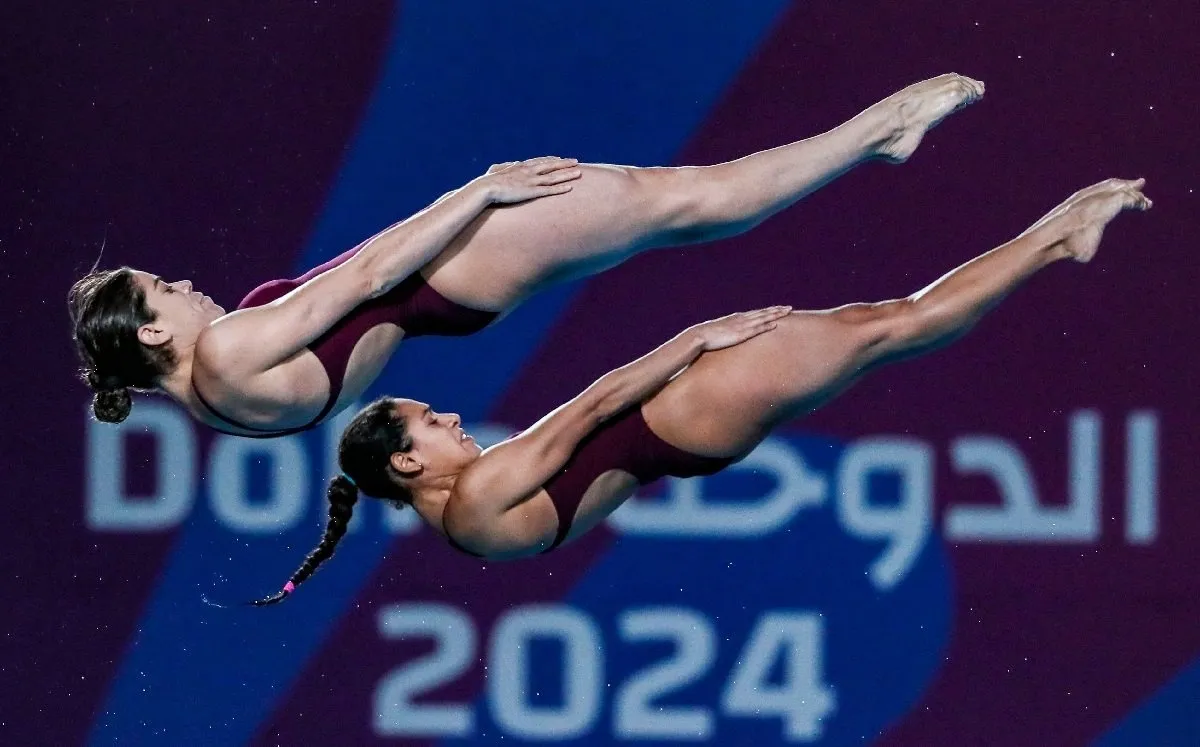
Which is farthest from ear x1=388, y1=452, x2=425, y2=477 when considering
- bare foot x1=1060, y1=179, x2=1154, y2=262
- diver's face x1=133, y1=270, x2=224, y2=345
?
bare foot x1=1060, y1=179, x2=1154, y2=262

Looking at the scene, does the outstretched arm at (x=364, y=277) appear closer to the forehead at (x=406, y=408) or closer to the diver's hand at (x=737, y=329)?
the forehead at (x=406, y=408)

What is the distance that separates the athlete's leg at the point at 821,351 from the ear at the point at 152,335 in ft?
3.60

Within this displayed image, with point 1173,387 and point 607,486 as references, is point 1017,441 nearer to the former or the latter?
point 1173,387

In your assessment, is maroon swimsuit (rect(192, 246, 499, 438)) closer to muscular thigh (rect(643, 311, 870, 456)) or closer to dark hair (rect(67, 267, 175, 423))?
dark hair (rect(67, 267, 175, 423))

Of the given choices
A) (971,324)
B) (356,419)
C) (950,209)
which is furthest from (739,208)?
(950,209)

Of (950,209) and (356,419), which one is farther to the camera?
(950,209)

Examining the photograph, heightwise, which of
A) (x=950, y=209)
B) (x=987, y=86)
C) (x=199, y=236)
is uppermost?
(x=987, y=86)

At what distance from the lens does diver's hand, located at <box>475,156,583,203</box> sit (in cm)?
377

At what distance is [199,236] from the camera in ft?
18.5

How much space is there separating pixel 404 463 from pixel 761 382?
848 mm

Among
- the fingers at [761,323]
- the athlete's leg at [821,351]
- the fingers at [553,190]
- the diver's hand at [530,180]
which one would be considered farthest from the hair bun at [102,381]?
the fingers at [761,323]

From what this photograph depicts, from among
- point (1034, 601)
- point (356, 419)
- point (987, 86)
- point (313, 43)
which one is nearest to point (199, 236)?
point (313, 43)

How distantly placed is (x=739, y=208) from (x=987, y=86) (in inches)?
80.4

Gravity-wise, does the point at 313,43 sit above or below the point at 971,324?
above
